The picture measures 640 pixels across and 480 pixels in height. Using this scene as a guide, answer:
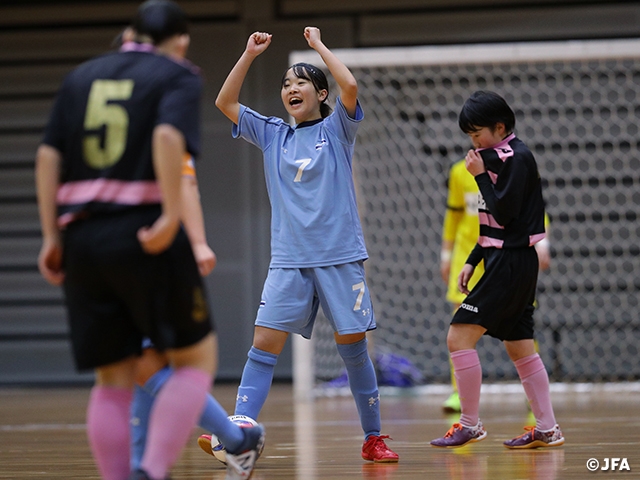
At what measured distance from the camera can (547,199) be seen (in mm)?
6738

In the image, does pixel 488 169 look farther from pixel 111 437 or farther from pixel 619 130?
pixel 619 130

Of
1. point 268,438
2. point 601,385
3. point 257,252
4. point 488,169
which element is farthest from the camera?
point 257,252

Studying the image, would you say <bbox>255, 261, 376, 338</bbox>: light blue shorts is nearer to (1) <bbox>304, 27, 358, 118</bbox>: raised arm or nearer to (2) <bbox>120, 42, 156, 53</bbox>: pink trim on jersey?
(1) <bbox>304, 27, 358, 118</bbox>: raised arm

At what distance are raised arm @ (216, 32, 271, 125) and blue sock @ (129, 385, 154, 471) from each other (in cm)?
105

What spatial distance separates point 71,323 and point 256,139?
1330 millimetres

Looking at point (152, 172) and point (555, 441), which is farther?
point (555, 441)

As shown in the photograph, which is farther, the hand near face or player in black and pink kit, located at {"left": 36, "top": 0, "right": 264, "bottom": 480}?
the hand near face

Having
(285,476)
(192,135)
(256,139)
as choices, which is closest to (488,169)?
(256,139)

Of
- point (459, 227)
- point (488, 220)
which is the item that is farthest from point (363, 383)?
point (459, 227)

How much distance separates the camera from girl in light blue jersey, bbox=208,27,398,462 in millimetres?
2699

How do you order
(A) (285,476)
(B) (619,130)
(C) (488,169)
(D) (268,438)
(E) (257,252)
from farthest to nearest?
(E) (257,252) → (B) (619,130) → (D) (268,438) → (C) (488,169) → (A) (285,476)

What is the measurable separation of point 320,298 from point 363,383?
0.32 meters

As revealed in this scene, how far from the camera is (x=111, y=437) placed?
176 cm

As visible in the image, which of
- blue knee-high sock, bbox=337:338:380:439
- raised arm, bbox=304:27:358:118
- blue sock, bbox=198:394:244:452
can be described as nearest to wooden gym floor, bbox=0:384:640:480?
blue knee-high sock, bbox=337:338:380:439
